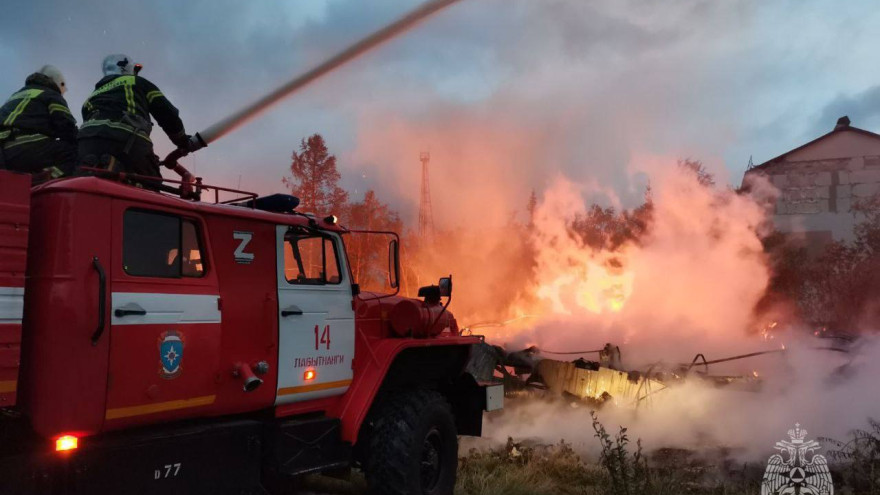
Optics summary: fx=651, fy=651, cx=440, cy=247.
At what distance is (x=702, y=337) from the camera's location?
52.4 feet

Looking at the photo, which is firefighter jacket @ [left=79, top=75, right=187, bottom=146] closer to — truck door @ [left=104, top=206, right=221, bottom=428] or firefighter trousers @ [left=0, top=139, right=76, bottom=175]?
firefighter trousers @ [left=0, top=139, right=76, bottom=175]

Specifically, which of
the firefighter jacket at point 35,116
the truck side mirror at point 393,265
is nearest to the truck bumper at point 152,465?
the truck side mirror at point 393,265

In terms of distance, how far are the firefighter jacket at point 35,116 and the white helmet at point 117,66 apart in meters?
0.49

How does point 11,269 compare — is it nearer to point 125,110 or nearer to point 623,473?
point 125,110

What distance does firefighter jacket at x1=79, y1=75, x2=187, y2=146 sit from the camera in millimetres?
5527

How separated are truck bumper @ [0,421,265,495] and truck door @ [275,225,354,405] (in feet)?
1.97

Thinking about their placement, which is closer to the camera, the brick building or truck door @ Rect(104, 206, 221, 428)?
truck door @ Rect(104, 206, 221, 428)

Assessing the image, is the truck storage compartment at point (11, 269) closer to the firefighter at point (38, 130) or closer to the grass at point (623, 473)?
the firefighter at point (38, 130)

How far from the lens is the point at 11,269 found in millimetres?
3779

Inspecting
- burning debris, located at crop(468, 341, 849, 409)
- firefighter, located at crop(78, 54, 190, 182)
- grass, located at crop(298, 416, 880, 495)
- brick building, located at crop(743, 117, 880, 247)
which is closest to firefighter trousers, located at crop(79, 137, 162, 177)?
firefighter, located at crop(78, 54, 190, 182)

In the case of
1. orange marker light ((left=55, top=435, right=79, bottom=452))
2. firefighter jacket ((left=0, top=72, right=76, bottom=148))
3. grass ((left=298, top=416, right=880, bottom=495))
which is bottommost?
grass ((left=298, top=416, right=880, bottom=495))

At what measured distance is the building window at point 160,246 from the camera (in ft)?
14.7

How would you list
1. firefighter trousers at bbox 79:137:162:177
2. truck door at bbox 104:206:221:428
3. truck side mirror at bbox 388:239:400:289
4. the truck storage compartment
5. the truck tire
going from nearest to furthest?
the truck storage compartment
truck door at bbox 104:206:221:428
firefighter trousers at bbox 79:137:162:177
the truck tire
truck side mirror at bbox 388:239:400:289

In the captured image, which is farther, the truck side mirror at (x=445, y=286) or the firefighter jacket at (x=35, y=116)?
the truck side mirror at (x=445, y=286)
